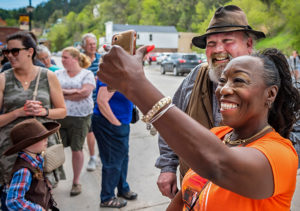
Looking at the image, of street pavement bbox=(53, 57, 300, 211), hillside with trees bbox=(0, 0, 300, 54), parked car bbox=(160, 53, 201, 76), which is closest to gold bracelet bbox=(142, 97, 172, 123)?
street pavement bbox=(53, 57, 300, 211)

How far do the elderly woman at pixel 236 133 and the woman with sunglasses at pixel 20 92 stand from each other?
77.3 inches

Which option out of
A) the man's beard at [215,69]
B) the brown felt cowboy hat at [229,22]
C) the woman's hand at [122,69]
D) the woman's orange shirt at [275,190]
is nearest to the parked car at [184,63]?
the brown felt cowboy hat at [229,22]

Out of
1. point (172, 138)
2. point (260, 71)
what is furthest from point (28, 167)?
point (260, 71)

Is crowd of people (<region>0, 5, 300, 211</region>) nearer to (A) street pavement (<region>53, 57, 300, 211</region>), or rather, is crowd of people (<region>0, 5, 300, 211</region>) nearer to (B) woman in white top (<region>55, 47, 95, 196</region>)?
(B) woman in white top (<region>55, 47, 95, 196</region>)

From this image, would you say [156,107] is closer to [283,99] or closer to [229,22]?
[283,99]

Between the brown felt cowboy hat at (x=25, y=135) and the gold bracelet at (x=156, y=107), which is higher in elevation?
the gold bracelet at (x=156, y=107)

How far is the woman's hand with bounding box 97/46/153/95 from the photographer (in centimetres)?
84

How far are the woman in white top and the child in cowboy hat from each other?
1.69 metres

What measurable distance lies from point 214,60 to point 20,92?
6.66 ft

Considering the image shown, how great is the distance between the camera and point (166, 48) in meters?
72.4

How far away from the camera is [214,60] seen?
6.51 feet

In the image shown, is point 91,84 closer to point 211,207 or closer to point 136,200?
point 136,200

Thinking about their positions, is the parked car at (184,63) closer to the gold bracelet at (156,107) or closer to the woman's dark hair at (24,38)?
the woman's dark hair at (24,38)

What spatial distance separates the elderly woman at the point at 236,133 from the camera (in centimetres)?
83
